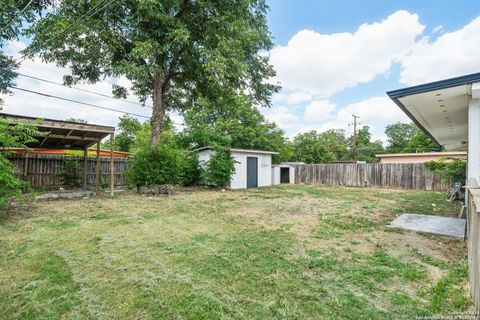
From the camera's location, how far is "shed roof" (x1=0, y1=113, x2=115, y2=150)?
6129mm

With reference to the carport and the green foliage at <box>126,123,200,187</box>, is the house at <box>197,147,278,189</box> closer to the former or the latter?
the green foliage at <box>126,123,200,187</box>

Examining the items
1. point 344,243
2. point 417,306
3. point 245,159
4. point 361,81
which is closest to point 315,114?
point 361,81

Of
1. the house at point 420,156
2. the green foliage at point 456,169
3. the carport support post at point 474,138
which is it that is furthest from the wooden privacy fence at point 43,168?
the house at point 420,156

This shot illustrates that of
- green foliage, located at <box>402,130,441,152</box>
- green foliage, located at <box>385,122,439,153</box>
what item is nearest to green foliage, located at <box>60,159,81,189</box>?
green foliage, located at <box>402,130,441,152</box>

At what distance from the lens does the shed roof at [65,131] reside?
613cm

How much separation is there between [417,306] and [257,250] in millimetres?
1705

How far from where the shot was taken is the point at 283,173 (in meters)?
17.3

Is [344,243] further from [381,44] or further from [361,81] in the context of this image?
[361,81]

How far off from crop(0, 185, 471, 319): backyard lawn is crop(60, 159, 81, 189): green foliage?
553 centimetres

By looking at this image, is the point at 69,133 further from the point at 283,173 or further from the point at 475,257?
the point at 283,173

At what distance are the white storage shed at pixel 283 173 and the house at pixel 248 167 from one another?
1915mm

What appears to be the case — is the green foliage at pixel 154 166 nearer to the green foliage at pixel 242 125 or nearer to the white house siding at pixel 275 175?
the green foliage at pixel 242 125

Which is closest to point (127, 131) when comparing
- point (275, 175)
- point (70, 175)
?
point (70, 175)

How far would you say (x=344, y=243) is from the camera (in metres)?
3.51
